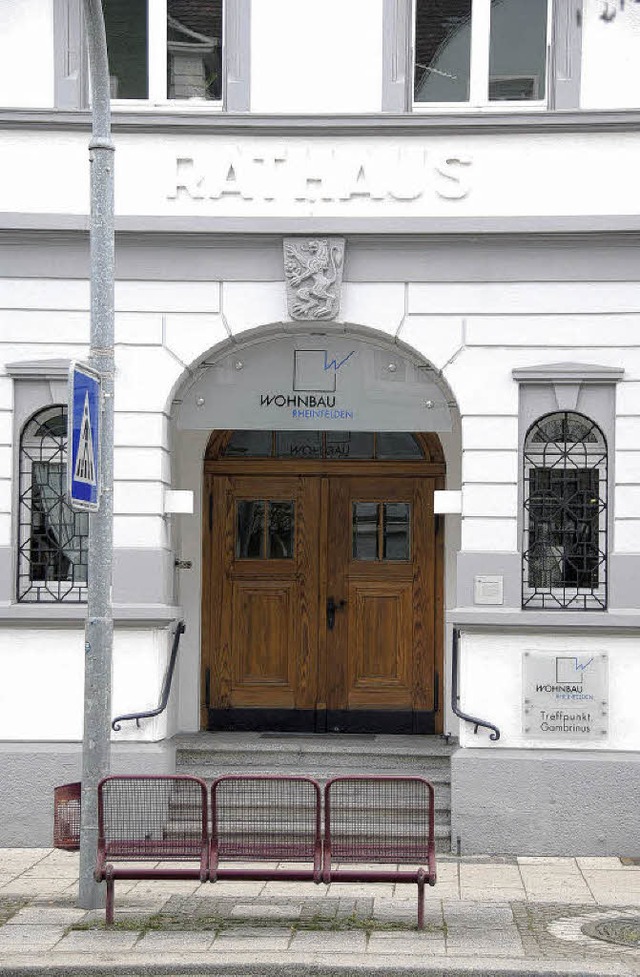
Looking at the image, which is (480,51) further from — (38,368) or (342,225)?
(38,368)

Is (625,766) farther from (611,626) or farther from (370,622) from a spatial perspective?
(370,622)

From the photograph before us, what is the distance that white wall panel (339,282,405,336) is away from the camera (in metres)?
13.9

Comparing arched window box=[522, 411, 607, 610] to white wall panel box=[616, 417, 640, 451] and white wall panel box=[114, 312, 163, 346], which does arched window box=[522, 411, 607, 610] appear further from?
white wall panel box=[114, 312, 163, 346]

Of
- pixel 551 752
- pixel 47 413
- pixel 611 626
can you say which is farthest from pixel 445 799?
pixel 47 413

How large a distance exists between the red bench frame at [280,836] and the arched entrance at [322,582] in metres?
4.48

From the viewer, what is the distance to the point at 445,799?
1394 centimetres

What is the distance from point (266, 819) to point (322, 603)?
497 cm

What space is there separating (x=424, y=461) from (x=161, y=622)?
3.40m

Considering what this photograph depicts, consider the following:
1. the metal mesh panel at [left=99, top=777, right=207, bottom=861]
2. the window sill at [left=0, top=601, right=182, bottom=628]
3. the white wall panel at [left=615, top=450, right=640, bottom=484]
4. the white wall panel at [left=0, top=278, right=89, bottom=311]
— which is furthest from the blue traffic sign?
the white wall panel at [left=615, top=450, right=640, bottom=484]

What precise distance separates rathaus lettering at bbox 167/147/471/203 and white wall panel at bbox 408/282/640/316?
0.79m

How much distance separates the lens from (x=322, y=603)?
15.9 metres

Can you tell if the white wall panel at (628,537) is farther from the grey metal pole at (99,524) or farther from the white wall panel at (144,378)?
the grey metal pole at (99,524)

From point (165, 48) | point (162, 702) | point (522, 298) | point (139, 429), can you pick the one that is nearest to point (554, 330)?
point (522, 298)

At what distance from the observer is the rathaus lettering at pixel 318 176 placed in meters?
13.8
